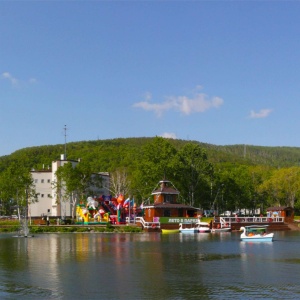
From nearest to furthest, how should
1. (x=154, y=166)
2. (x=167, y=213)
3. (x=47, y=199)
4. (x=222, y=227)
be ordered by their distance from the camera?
(x=222, y=227) → (x=167, y=213) → (x=154, y=166) → (x=47, y=199)

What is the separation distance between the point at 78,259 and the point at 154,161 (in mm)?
76712

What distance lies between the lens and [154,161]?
396 feet

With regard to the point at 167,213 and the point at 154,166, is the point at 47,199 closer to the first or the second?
the point at 154,166

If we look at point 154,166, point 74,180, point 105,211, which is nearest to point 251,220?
point 154,166

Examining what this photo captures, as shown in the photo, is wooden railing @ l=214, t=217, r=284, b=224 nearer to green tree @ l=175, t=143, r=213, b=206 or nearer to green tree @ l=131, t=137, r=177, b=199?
green tree @ l=131, t=137, r=177, b=199

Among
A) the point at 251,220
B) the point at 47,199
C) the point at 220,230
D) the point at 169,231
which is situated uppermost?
the point at 47,199

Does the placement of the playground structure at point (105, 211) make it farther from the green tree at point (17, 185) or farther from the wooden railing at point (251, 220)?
the wooden railing at point (251, 220)

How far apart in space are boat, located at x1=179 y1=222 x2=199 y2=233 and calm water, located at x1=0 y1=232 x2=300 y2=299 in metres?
33.4

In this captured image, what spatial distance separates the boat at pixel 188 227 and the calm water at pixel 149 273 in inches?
1317

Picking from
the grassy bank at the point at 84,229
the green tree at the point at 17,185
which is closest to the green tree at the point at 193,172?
the grassy bank at the point at 84,229

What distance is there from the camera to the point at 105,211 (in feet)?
350

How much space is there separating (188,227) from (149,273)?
5778cm

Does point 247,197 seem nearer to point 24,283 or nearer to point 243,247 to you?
point 243,247

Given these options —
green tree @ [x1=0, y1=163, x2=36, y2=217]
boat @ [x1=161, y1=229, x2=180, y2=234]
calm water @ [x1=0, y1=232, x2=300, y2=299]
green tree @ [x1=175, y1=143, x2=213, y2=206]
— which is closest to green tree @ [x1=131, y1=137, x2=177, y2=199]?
green tree @ [x1=175, y1=143, x2=213, y2=206]
